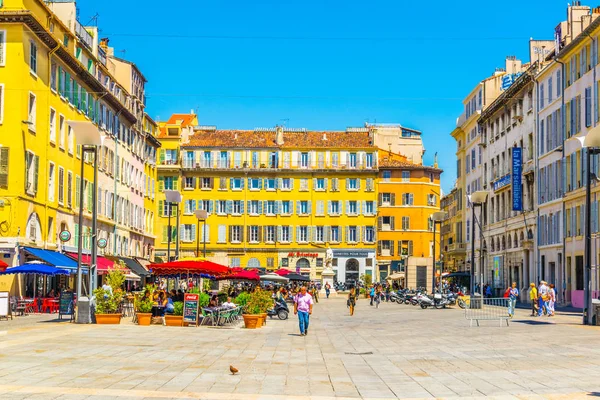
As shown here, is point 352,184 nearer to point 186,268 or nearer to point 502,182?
point 502,182

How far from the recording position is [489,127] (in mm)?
81312

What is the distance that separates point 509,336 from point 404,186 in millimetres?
82166

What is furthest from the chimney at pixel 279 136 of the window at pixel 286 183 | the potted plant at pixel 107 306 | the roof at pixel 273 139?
the potted plant at pixel 107 306

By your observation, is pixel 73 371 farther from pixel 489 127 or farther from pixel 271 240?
pixel 271 240

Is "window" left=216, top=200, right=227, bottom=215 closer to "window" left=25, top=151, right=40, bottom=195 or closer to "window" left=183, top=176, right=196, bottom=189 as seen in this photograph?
"window" left=183, top=176, right=196, bottom=189

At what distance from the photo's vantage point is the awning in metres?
41.8

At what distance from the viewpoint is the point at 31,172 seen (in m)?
42.9

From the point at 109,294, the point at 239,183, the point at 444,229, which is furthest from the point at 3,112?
the point at 444,229

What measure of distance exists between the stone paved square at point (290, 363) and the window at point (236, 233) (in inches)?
2873

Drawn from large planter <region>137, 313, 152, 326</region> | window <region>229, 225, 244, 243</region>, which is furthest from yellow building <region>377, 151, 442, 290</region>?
large planter <region>137, 313, 152, 326</region>

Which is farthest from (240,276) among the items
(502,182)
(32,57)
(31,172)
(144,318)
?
(502,182)

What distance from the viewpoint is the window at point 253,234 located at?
104875mm

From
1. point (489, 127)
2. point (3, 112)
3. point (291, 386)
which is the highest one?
point (489, 127)

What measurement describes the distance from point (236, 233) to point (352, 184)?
547 inches
